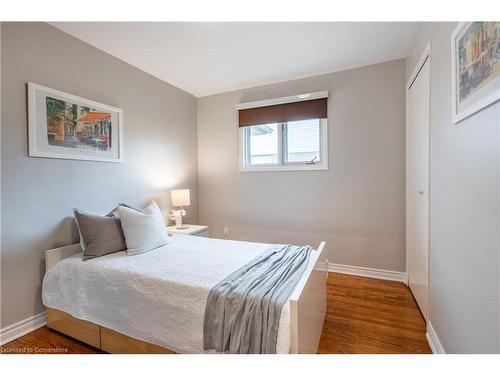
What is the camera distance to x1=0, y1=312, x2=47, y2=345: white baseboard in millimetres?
1681

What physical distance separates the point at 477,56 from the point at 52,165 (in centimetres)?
287

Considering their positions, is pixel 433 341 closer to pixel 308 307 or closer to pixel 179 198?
pixel 308 307

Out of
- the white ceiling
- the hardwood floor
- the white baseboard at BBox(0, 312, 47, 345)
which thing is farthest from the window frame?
the white baseboard at BBox(0, 312, 47, 345)

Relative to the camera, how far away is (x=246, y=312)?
116cm

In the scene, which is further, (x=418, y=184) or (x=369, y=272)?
(x=369, y=272)

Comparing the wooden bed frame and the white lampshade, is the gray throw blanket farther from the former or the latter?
the white lampshade

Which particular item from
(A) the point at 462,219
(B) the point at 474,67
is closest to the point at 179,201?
(A) the point at 462,219

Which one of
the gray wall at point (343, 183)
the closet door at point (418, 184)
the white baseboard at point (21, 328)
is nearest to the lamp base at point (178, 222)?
the gray wall at point (343, 183)

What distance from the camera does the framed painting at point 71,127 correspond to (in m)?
1.83

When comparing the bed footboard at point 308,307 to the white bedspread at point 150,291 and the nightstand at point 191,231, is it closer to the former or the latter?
the white bedspread at point 150,291

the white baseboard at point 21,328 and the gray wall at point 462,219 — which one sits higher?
the gray wall at point 462,219

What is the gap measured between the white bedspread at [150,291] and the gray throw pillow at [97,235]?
79mm
